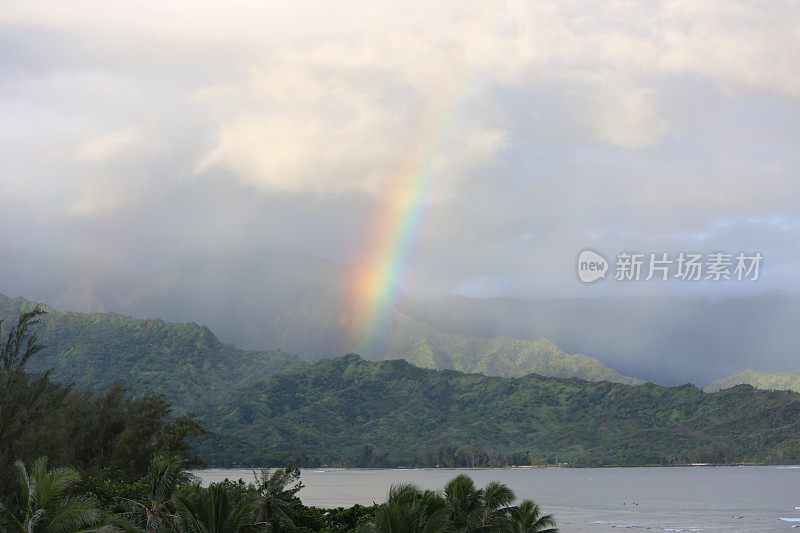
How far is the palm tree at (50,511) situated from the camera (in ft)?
102

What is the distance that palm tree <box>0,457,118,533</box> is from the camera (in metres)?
31.2

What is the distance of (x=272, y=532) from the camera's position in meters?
58.0

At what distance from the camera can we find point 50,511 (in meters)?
31.9

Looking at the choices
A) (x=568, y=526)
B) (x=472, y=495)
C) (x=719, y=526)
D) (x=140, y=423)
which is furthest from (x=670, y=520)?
(x=472, y=495)

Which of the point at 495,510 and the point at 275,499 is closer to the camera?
the point at 495,510

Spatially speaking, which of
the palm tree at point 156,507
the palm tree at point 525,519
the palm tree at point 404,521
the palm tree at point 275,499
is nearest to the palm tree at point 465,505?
the palm tree at point 525,519

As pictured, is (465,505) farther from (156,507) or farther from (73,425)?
(73,425)

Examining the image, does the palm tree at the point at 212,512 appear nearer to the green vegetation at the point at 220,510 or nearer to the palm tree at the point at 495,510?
the green vegetation at the point at 220,510

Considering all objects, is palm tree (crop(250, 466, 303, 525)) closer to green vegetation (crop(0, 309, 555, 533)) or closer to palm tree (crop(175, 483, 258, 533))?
green vegetation (crop(0, 309, 555, 533))

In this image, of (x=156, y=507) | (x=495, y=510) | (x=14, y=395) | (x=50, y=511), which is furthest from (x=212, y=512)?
(x=14, y=395)

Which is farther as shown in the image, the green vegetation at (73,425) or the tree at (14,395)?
the green vegetation at (73,425)

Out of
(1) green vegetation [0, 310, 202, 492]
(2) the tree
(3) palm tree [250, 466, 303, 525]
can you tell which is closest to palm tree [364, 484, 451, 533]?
(3) palm tree [250, 466, 303, 525]

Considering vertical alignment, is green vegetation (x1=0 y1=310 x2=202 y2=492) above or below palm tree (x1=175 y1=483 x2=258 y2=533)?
above

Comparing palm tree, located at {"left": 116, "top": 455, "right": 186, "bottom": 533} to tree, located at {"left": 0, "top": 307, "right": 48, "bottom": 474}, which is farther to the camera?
tree, located at {"left": 0, "top": 307, "right": 48, "bottom": 474}
